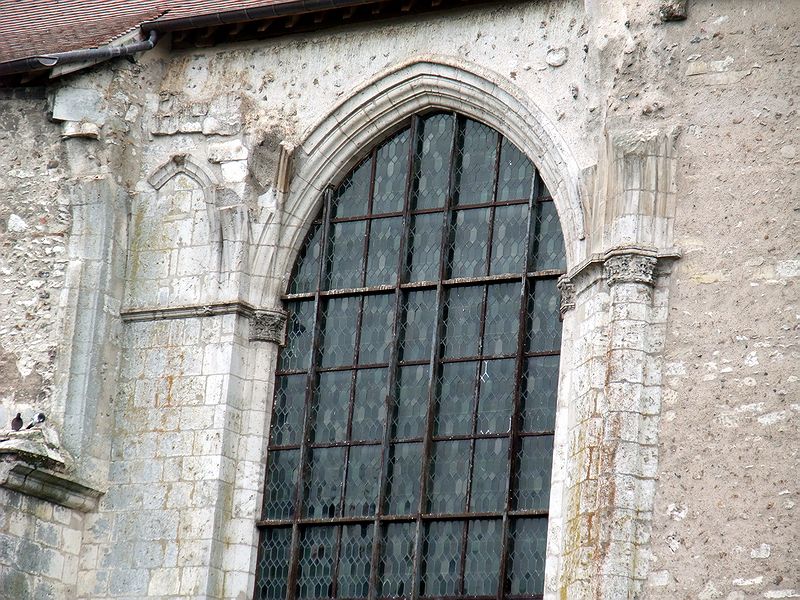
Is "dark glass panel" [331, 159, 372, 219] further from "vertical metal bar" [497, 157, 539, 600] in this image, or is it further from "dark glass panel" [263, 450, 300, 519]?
"dark glass panel" [263, 450, 300, 519]

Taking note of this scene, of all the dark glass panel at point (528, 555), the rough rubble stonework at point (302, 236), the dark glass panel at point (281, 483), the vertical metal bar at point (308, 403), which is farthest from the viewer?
the dark glass panel at point (281, 483)

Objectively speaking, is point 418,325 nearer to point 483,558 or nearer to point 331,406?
point 331,406

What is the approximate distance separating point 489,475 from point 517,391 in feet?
1.98

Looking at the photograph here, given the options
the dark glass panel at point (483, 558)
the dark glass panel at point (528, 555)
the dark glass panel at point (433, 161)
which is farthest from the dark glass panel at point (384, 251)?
the dark glass panel at point (528, 555)

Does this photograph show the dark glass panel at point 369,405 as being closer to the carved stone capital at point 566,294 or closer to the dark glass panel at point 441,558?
the dark glass panel at point 441,558

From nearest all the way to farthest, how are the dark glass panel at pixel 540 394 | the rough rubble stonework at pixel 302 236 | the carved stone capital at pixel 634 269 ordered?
the rough rubble stonework at pixel 302 236 → the carved stone capital at pixel 634 269 → the dark glass panel at pixel 540 394

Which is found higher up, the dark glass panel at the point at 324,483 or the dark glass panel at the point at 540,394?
the dark glass panel at the point at 540,394

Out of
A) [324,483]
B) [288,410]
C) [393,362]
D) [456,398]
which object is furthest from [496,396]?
[288,410]

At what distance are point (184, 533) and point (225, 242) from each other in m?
2.18

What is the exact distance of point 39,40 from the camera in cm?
1570

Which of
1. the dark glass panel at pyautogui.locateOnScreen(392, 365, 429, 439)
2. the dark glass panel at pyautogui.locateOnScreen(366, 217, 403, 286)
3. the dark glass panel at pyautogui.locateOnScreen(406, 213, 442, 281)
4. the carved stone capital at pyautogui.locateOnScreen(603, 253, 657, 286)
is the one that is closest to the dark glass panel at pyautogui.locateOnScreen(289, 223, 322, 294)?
the dark glass panel at pyautogui.locateOnScreen(366, 217, 403, 286)

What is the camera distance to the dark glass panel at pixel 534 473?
13188mm

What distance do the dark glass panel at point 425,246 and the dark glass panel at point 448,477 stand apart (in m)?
Result: 1.27

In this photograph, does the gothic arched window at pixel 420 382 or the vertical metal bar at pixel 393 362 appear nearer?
the gothic arched window at pixel 420 382
